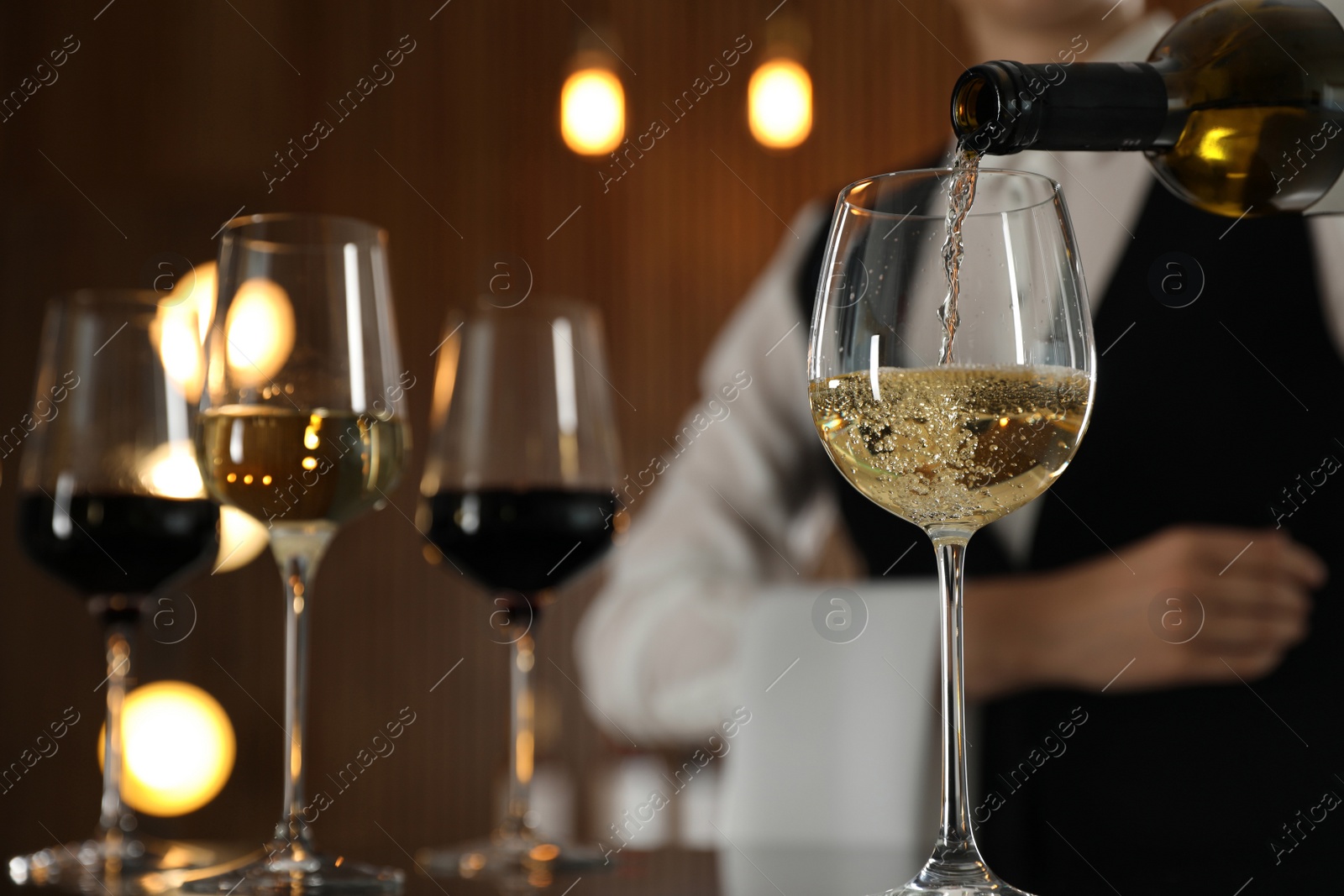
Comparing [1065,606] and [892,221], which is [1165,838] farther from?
[892,221]

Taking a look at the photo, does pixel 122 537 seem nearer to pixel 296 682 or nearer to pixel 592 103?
pixel 296 682

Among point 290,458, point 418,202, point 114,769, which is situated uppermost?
point 418,202

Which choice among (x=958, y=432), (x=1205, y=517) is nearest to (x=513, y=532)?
(x=958, y=432)

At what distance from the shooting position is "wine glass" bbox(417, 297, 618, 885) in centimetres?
82

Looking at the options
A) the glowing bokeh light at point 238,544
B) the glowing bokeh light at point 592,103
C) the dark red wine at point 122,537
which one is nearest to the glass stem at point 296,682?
the dark red wine at point 122,537

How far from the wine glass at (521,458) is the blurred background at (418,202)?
119 inches

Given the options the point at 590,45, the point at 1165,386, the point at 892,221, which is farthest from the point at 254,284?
the point at 590,45

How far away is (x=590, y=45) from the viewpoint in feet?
9.73

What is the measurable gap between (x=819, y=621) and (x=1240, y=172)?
0.65 metres

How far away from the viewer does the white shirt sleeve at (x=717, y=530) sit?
146cm

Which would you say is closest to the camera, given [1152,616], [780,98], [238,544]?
[1152,616]

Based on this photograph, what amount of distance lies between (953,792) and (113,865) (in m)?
0.46

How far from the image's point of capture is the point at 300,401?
0.65 meters

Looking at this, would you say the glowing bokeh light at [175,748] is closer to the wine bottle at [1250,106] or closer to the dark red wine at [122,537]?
the dark red wine at [122,537]
